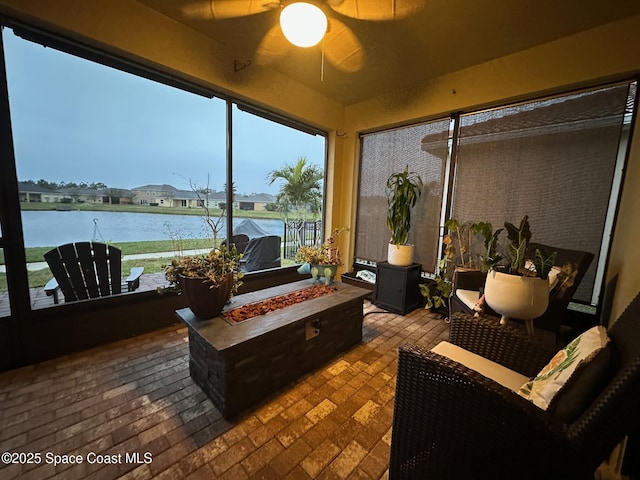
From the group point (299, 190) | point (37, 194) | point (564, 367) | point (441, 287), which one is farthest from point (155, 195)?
point (441, 287)

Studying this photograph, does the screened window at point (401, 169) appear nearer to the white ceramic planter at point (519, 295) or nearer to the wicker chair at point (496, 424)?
the white ceramic planter at point (519, 295)

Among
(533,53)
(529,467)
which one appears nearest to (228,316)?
(529,467)

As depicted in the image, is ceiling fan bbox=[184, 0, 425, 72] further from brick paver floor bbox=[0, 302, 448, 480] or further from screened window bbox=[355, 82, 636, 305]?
brick paver floor bbox=[0, 302, 448, 480]

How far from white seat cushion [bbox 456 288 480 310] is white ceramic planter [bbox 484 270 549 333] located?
2.77 ft

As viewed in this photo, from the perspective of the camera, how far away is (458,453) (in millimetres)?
884

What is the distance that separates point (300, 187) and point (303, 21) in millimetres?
2184

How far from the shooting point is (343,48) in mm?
2482

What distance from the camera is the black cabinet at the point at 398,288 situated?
3.07m

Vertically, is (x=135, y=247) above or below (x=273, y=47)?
below

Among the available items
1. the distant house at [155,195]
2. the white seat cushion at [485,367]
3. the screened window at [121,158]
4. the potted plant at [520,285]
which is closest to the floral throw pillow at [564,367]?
the white seat cushion at [485,367]

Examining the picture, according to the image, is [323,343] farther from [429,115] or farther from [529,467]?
[429,115]

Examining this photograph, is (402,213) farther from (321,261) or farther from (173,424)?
(173,424)

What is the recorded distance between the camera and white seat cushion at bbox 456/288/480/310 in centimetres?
216

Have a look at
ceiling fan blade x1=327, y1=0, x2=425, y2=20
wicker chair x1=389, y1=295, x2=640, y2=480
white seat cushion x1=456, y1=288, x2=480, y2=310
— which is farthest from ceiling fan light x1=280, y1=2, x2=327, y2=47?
white seat cushion x1=456, y1=288, x2=480, y2=310
